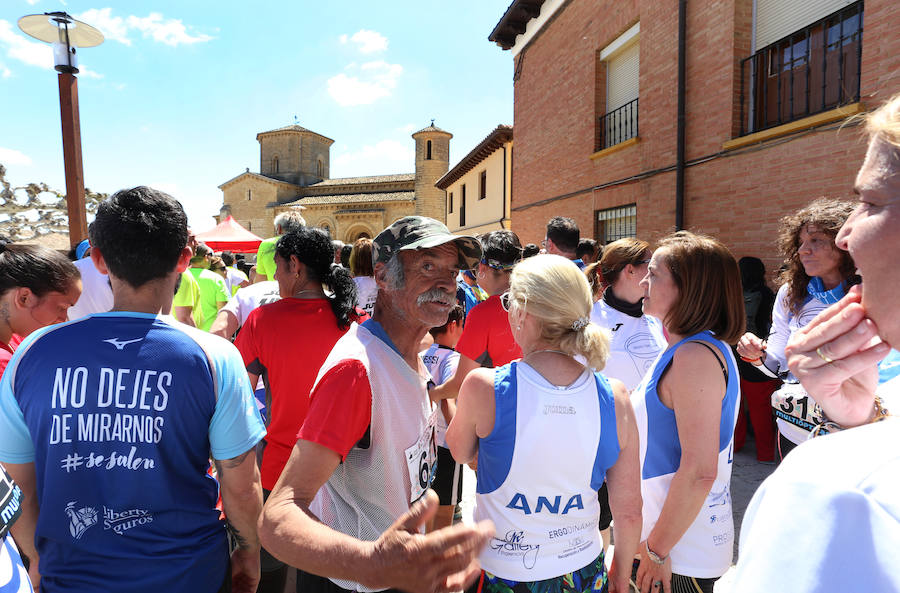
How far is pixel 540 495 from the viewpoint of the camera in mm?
1546

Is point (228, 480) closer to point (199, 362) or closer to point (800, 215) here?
point (199, 362)

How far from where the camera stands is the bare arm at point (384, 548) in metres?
0.92

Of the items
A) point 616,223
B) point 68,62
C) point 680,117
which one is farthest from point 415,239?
point 616,223

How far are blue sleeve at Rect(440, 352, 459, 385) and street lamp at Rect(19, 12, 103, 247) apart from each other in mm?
4758

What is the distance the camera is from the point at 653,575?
1812 millimetres

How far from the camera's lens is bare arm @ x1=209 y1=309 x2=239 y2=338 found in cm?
316

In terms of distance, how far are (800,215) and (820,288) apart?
1.59ft

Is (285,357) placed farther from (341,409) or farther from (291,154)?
(291,154)

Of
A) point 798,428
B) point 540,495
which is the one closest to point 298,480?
point 540,495

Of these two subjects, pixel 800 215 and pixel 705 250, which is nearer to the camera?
pixel 705 250

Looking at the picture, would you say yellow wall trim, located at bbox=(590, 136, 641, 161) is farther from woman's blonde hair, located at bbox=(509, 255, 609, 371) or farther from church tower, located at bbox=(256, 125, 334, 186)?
church tower, located at bbox=(256, 125, 334, 186)

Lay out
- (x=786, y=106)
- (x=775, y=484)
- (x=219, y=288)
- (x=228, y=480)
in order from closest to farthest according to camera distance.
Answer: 1. (x=775, y=484)
2. (x=228, y=480)
3. (x=219, y=288)
4. (x=786, y=106)

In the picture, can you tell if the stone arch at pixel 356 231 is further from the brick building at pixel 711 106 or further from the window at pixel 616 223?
the window at pixel 616 223

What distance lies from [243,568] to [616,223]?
29.9ft
